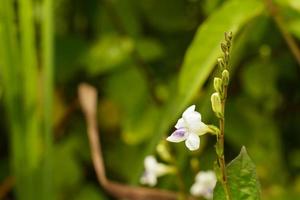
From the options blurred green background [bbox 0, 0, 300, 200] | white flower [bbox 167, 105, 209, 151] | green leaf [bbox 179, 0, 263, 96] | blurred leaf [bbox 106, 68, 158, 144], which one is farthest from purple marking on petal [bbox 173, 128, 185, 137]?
blurred leaf [bbox 106, 68, 158, 144]

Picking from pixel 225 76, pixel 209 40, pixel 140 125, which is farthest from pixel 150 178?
pixel 225 76

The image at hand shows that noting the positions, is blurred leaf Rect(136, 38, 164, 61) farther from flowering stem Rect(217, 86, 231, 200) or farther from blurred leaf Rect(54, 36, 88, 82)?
flowering stem Rect(217, 86, 231, 200)

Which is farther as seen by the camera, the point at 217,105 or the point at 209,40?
the point at 209,40

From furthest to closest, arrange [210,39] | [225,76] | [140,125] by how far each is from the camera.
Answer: [140,125], [210,39], [225,76]

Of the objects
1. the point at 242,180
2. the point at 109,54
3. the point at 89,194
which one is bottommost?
the point at 89,194

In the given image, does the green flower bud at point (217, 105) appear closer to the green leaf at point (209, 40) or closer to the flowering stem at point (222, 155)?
the flowering stem at point (222, 155)

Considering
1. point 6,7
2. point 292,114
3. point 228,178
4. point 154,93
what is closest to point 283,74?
point 292,114

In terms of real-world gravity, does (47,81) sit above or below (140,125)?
above

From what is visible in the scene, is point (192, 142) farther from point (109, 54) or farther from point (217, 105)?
point (109, 54)
